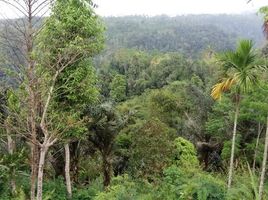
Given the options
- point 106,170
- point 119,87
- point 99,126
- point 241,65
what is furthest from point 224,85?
point 119,87

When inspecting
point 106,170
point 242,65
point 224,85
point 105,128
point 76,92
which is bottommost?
point 106,170

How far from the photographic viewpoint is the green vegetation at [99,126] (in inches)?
328

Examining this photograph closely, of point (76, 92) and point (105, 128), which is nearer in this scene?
point (76, 92)

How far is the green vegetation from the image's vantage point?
27.3ft

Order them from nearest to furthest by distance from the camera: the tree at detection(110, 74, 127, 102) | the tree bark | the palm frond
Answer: the palm frond < the tree bark < the tree at detection(110, 74, 127, 102)

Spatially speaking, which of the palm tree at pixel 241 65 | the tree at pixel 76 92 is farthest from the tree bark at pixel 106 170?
the palm tree at pixel 241 65

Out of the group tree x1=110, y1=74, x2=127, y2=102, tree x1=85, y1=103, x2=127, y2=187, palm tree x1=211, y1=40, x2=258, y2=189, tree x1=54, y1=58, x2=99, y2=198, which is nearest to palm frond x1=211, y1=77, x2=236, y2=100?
palm tree x1=211, y1=40, x2=258, y2=189

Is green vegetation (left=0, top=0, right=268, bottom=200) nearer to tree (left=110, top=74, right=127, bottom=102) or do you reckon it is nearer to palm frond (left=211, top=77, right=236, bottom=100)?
palm frond (left=211, top=77, right=236, bottom=100)

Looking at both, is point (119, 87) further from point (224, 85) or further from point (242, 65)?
point (242, 65)

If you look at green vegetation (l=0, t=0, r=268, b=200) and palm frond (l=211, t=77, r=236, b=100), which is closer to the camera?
green vegetation (l=0, t=0, r=268, b=200)


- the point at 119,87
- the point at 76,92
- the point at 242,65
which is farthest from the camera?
the point at 119,87

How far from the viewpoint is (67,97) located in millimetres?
12625

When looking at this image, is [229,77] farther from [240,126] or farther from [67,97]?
[240,126]

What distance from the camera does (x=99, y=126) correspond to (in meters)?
14.7
